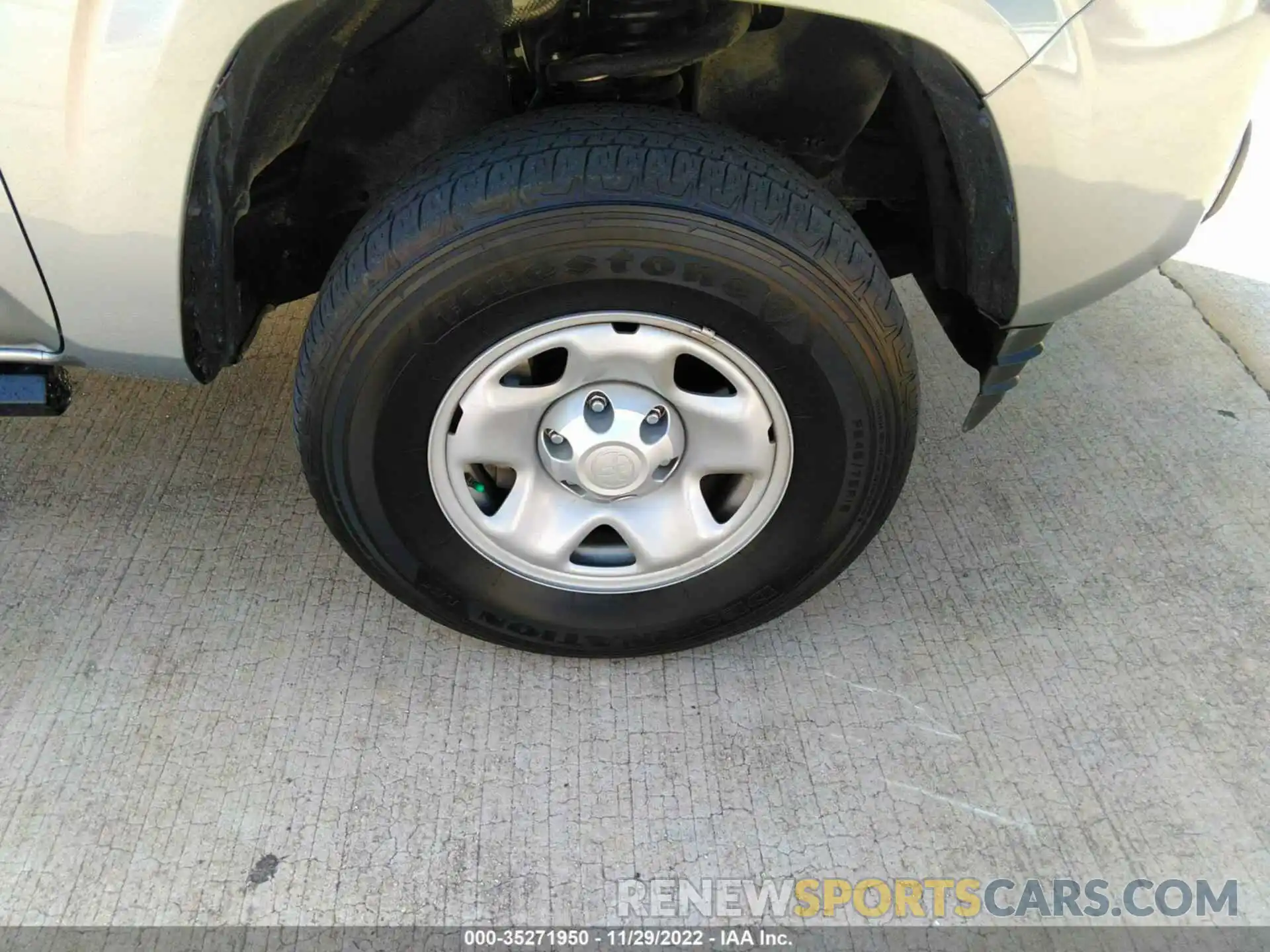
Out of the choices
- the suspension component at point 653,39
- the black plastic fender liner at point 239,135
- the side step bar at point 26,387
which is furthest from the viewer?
the side step bar at point 26,387

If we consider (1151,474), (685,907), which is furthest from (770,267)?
(1151,474)

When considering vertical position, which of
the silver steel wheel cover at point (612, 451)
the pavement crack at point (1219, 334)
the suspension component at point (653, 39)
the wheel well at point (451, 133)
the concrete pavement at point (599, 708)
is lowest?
the concrete pavement at point (599, 708)

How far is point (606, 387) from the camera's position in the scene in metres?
1.77

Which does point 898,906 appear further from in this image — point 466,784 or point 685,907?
point 466,784

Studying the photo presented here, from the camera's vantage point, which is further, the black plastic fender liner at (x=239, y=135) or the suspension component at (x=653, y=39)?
the suspension component at (x=653, y=39)

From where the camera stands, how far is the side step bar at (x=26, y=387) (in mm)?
1787

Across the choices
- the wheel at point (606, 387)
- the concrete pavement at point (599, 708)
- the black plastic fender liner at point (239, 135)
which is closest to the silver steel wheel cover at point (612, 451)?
the wheel at point (606, 387)

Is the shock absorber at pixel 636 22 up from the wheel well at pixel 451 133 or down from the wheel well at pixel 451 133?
up

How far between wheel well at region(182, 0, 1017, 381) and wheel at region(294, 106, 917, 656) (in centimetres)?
22

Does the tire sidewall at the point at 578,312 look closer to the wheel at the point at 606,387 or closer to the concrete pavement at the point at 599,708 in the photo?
the wheel at the point at 606,387

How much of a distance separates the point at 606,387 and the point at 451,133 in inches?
28.8

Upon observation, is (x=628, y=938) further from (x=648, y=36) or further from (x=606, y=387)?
(x=648, y=36)

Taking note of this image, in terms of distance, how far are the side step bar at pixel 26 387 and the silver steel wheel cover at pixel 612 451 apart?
2.42 ft

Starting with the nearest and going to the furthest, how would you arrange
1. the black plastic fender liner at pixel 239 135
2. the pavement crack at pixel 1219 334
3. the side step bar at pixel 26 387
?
the black plastic fender liner at pixel 239 135, the side step bar at pixel 26 387, the pavement crack at pixel 1219 334
